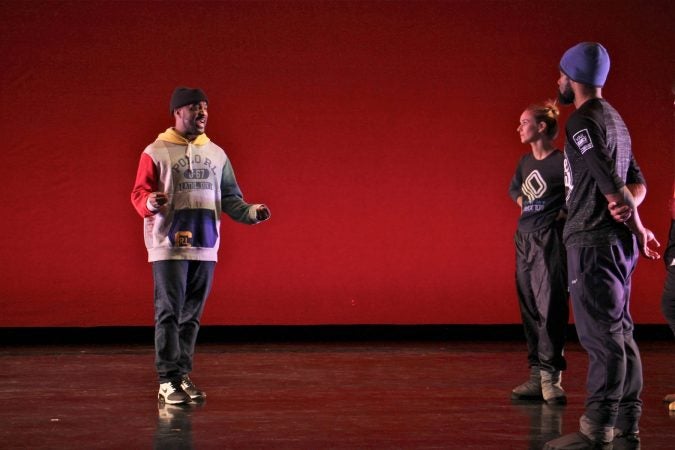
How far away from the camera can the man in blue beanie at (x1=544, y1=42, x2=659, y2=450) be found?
8.34 ft

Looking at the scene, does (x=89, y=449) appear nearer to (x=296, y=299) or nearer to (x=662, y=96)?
(x=296, y=299)

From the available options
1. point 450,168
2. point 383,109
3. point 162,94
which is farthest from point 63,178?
point 450,168

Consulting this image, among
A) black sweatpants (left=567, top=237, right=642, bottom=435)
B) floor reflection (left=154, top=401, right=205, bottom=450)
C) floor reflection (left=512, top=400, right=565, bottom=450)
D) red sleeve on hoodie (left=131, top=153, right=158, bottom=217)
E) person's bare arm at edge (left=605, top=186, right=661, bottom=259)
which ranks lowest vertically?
floor reflection (left=154, top=401, right=205, bottom=450)

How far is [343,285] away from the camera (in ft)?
18.8

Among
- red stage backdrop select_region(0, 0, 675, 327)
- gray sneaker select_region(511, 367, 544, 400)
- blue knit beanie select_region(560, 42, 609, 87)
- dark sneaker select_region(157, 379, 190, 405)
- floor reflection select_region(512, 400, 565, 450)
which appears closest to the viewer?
blue knit beanie select_region(560, 42, 609, 87)

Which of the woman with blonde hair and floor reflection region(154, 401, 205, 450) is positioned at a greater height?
the woman with blonde hair

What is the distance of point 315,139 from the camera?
566 cm

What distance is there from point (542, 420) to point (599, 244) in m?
0.82

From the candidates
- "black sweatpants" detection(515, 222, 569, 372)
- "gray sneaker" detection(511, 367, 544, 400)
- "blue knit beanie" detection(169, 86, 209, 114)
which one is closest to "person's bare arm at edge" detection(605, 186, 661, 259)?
"black sweatpants" detection(515, 222, 569, 372)

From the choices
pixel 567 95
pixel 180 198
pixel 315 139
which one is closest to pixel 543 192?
pixel 567 95

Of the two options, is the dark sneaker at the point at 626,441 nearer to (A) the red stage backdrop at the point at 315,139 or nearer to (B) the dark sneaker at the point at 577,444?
(B) the dark sneaker at the point at 577,444

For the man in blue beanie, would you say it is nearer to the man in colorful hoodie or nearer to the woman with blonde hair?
the woman with blonde hair

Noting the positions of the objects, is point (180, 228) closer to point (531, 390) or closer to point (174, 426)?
point (174, 426)

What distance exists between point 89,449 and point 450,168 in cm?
358
